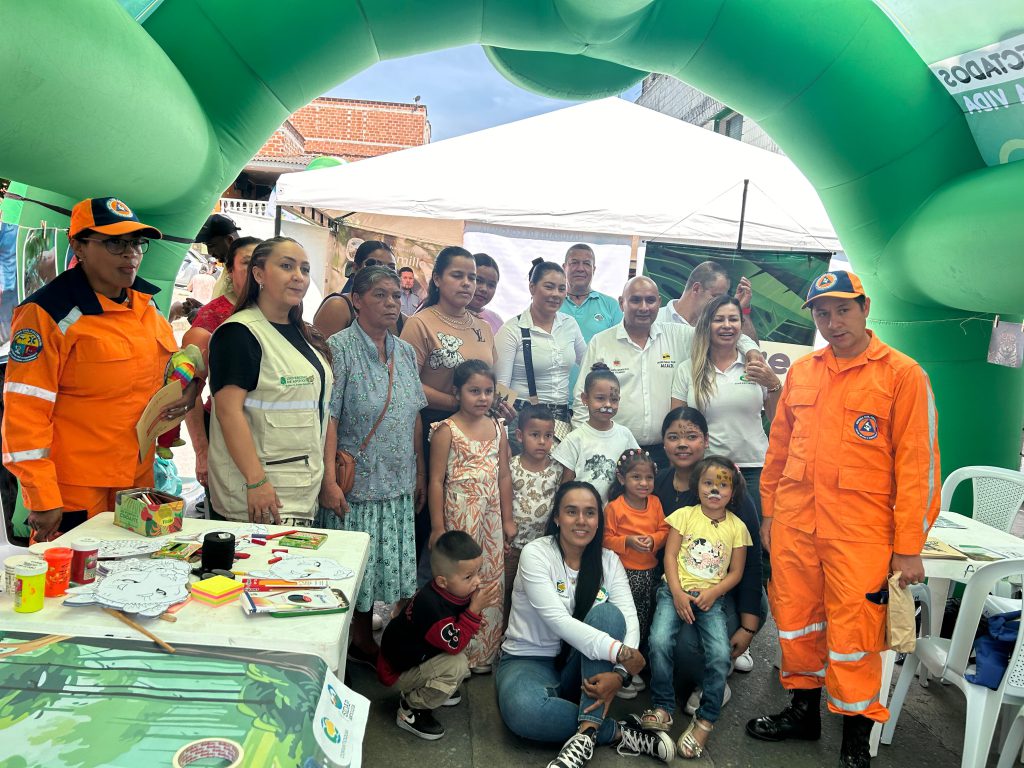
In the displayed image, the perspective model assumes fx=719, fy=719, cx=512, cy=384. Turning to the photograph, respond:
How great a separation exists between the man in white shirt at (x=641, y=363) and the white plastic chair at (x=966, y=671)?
134 cm

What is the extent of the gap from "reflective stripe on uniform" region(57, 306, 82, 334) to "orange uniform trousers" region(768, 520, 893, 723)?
2582 mm

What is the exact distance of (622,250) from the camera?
17.2 ft

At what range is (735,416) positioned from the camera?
11.2ft

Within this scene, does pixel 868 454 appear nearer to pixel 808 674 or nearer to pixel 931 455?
pixel 931 455

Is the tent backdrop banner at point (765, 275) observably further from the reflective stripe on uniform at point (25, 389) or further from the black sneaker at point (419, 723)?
the reflective stripe on uniform at point (25, 389)

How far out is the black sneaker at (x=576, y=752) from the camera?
7.95 feet

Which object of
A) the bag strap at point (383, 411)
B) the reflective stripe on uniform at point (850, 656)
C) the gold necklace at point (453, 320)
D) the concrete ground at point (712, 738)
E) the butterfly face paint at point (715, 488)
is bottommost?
the concrete ground at point (712, 738)

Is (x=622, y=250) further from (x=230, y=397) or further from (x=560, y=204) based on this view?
(x=230, y=397)

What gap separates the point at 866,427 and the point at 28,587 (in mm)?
2539

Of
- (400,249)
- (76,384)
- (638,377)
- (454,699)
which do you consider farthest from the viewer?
(400,249)

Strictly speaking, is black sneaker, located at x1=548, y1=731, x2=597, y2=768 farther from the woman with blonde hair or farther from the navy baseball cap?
the navy baseball cap

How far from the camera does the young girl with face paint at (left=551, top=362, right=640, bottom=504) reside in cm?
320

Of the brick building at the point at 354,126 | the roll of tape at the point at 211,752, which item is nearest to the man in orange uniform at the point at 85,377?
the roll of tape at the point at 211,752

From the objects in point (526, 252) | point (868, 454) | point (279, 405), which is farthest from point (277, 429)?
point (526, 252)
